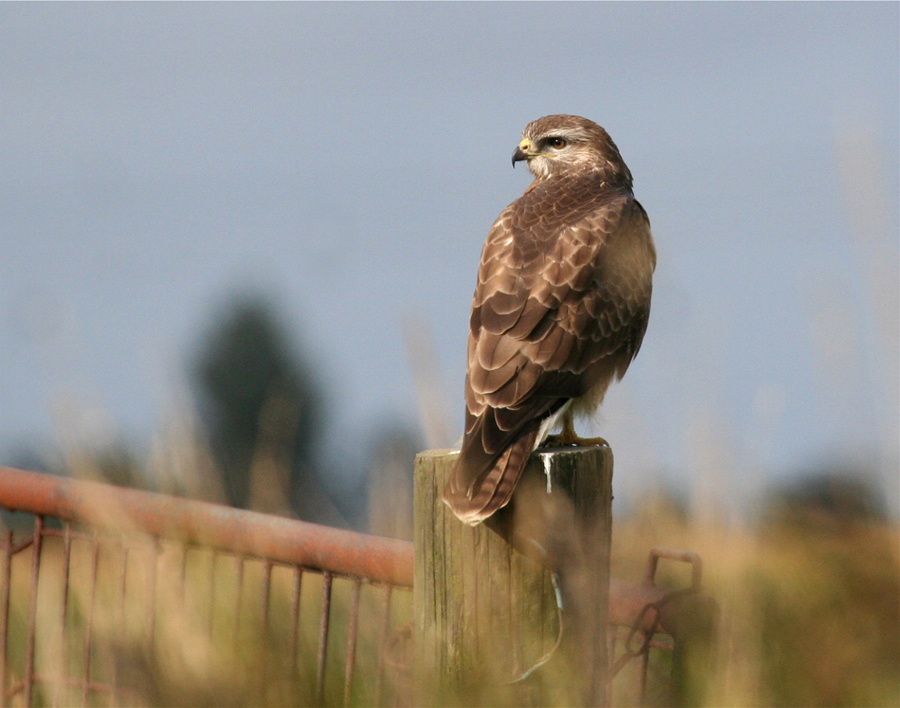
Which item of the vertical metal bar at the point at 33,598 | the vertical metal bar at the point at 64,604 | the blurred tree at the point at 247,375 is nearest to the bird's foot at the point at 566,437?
the vertical metal bar at the point at 64,604

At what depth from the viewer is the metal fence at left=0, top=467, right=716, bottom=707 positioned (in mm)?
2906

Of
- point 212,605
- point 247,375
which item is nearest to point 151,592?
point 212,605

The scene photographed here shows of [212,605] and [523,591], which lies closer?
[523,591]

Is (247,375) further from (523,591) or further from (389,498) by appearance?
(523,591)

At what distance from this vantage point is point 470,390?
11.6ft

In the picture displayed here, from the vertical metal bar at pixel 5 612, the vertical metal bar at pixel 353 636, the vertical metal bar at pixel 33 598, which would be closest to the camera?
the vertical metal bar at pixel 353 636

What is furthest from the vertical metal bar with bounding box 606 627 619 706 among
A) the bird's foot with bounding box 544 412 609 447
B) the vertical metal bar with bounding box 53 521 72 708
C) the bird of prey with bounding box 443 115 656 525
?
the vertical metal bar with bounding box 53 521 72 708

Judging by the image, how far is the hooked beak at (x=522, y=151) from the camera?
18.0 feet

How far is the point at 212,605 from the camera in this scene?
365cm

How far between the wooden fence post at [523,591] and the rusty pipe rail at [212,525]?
1.06 feet

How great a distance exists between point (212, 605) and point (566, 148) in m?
2.68

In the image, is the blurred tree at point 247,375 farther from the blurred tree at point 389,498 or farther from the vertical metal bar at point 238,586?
the vertical metal bar at point 238,586

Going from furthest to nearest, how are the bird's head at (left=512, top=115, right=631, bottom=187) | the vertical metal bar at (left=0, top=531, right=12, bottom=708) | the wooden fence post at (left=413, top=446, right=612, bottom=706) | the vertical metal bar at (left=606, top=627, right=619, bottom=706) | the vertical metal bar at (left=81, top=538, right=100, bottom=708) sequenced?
the bird's head at (left=512, top=115, right=631, bottom=187) → the vertical metal bar at (left=0, top=531, right=12, bottom=708) → the vertical metal bar at (left=81, top=538, right=100, bottom=708) → the vertical metal bar at (left=606, top=627, right=619, bottom=706) → the wooden fence post at (left=413, top=446, right=612, bottom=706)

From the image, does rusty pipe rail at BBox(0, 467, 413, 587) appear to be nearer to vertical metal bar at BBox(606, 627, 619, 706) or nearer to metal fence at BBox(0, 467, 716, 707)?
metal fence at BBox(0, 467, 716, 707)
